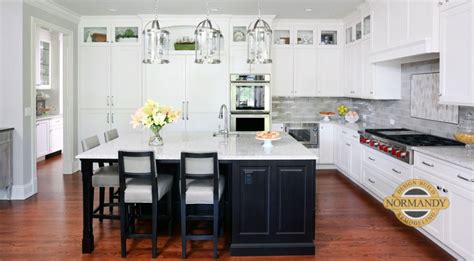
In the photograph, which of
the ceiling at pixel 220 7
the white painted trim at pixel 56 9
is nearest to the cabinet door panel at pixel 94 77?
the white painted trim at pixel 56 9

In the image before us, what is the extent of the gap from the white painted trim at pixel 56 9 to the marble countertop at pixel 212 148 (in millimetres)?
2418

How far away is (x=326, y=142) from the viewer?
736 centimetres

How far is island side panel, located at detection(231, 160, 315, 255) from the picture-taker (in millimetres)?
3566

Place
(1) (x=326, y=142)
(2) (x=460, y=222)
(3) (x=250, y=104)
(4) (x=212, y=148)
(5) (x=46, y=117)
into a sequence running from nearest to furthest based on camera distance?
(2) (x=460, y=222), (4) (x=212, y=148), (3) (x=250, y=104), (1) (x=326, y=142), (5) (x=46, y=117)

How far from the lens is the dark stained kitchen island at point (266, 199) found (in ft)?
11.7

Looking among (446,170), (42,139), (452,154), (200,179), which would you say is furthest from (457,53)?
(42,139)

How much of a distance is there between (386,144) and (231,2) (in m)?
2.96

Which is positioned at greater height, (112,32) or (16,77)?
(112,32)

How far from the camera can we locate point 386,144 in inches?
185

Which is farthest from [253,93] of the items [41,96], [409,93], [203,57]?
[41,96]

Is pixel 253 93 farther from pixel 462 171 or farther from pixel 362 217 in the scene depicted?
pixel 462 171

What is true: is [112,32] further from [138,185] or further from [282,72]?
[138,185]

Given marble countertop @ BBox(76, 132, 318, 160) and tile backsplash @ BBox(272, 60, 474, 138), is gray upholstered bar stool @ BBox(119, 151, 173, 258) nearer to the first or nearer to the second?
marble countertop @ BBox(76, 132, 318, 160)

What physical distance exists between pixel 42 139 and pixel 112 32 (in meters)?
2.95
